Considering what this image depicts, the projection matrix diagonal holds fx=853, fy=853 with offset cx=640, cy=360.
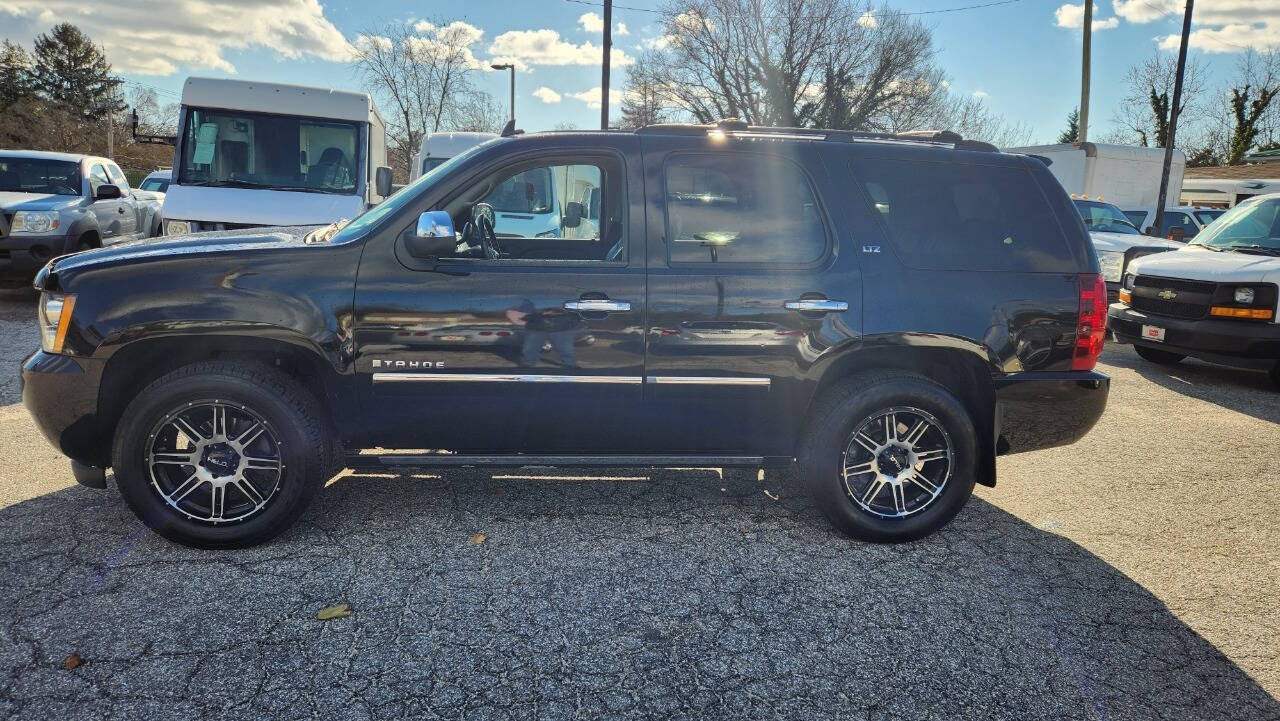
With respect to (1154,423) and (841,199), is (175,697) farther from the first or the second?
(1154,423)

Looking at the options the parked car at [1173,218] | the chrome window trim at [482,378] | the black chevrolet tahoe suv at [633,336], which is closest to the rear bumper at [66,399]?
the black chevrolet tahoe suv at [633,336]

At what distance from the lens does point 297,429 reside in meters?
3.69

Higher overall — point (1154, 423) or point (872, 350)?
point (872, 350)

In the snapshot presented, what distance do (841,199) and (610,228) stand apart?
1233mm

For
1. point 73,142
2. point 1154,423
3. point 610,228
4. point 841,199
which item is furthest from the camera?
point 73,142

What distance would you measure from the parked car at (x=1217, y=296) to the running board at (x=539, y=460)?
20.6ft

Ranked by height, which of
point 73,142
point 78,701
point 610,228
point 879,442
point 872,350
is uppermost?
point 73,142

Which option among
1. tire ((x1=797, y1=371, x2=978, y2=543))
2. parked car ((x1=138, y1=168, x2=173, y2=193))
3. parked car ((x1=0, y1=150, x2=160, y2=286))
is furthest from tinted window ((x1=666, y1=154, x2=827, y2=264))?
parked car ((x1=138, y1=168, x2=173, y2=193))

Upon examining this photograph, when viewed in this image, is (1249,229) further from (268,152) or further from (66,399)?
(268,152)

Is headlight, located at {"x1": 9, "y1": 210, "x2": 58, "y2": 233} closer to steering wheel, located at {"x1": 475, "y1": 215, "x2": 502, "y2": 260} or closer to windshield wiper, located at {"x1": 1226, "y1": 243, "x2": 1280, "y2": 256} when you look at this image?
steering wheel, located at {"x1": 475, "y1": 215, "x2": 502, "y2": 260}

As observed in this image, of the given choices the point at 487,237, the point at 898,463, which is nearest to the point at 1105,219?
the point at 898,463

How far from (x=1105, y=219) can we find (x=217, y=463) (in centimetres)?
1380

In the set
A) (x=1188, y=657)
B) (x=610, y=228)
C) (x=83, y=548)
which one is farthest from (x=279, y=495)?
(x=1188, y=657)

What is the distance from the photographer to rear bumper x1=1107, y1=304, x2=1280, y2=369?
7793mm
